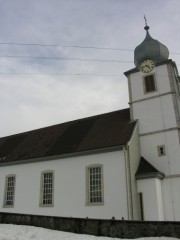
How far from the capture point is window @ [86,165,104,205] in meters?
18.4

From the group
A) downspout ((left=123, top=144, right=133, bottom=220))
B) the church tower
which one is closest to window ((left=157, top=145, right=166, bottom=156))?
the church tower

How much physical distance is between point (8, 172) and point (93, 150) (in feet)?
27.0

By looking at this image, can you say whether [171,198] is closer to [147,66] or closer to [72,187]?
[72,187]

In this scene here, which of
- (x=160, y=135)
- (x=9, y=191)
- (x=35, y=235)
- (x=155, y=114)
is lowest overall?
(x=35, y=235)

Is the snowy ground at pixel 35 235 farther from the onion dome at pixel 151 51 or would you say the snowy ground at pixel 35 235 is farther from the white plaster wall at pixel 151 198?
the onion dome at pixel 151 51

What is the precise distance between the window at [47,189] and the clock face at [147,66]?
33.9ft

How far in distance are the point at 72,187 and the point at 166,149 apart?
21.9 feet

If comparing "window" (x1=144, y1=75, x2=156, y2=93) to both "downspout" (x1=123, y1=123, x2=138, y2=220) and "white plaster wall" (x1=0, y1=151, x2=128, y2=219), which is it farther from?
"white plaster wall" (x1=0, y1=151, x2=128, y2=219)

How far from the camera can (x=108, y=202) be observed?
699 inches

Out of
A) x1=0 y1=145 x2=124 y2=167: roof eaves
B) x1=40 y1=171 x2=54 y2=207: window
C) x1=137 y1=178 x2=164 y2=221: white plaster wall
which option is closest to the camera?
x1=137 y1=178 x2=164 y2=221: white plaster wall

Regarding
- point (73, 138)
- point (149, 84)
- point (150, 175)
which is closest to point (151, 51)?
point (149, 84)

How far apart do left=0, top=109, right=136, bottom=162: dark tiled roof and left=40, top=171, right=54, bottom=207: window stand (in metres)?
1.49

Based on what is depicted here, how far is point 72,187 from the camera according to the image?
1952cm

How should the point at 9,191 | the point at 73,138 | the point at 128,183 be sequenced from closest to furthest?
the point at 128,183 < the point at 73,138 < the point at 9,191
